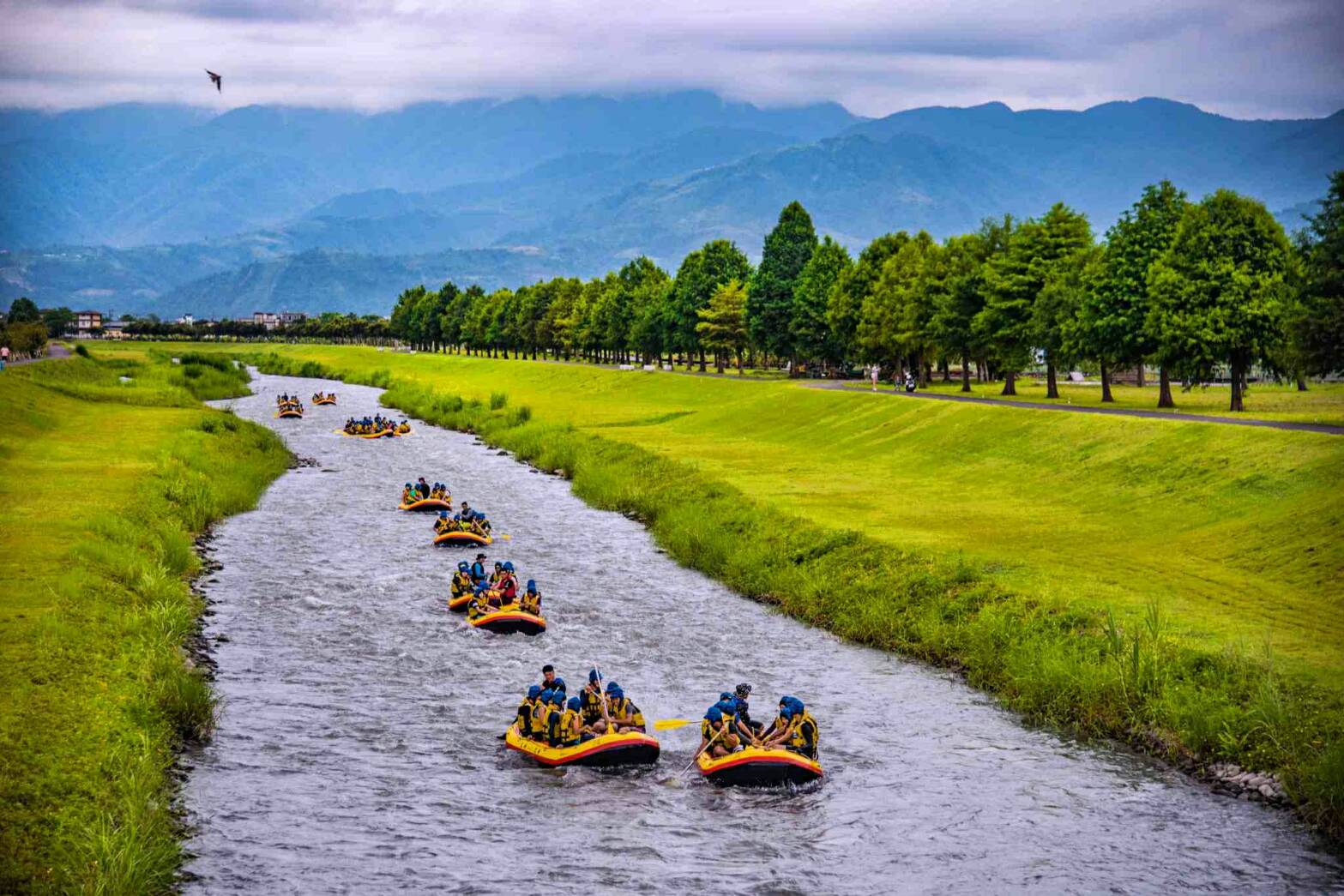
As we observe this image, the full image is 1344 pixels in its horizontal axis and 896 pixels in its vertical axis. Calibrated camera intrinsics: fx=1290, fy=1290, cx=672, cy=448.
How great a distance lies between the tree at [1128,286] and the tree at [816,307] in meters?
54.3

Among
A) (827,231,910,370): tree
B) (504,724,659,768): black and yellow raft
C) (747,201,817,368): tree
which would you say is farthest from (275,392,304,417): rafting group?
(504,724,659,768): black and yellow raft

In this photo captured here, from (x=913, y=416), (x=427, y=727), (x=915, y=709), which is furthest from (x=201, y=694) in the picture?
(x=913, y=416)

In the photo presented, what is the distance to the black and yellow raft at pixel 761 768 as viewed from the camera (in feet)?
100

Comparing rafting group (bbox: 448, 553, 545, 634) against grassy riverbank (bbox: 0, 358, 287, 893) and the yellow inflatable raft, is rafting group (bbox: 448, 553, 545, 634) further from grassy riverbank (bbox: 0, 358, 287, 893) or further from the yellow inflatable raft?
the yellow inflatable raft

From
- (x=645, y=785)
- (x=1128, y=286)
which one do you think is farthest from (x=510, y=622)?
(x=1128, y=286)

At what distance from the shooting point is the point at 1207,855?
26.7 metres

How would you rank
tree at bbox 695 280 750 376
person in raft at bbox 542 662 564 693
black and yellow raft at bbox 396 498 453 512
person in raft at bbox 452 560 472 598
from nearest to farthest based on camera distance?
person in raft at bbox 542 662 564 693 < person in raft at bbox 452 560 472 598 < black and yellow raft at bbox 396 498 453 512 < tree at bbox 695 280 750 376

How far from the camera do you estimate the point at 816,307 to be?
144 metres

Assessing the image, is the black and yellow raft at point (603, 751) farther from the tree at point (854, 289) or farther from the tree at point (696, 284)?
the tree at point (696, 284)

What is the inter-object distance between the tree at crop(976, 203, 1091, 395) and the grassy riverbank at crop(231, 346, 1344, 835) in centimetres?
1685

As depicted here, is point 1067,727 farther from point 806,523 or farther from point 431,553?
point 431,553

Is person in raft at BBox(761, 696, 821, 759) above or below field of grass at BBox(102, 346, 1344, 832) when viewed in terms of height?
below

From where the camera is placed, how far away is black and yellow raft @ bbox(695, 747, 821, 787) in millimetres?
30547

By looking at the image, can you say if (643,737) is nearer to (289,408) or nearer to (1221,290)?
(1221,290)
